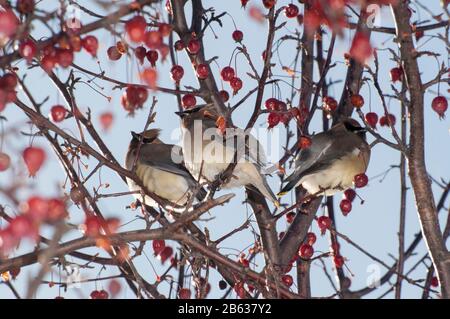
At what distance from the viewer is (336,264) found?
4730 mm

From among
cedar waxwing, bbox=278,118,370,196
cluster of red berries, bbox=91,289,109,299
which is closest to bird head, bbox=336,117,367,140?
cedar waxwing, bbox=278,118,370,196

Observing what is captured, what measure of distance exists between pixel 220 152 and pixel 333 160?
3.35 feet

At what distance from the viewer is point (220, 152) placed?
4879 millimetres

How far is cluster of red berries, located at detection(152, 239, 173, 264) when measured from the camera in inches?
192

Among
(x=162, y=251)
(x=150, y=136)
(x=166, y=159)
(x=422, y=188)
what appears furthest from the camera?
(x=150, y=136)

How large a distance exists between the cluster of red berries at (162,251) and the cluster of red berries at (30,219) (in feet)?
7.46

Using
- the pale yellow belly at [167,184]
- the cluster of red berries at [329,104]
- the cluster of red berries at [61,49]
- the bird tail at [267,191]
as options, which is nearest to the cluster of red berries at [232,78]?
the bird tail at [267,191]

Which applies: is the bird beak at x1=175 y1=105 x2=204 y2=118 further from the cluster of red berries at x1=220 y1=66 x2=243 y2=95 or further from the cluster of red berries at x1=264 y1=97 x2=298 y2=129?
the cluster of red berries at x1=264 y1=97 x2=298 y2=129

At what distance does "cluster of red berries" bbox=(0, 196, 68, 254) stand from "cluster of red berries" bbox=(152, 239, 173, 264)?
2274 mm

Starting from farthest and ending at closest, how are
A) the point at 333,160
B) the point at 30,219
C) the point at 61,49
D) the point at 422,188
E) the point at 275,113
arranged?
1. the point at 333,160
2. the point at 275,113
3. the point at 422,188
4. the point at 61,49
5. the point at 30,219

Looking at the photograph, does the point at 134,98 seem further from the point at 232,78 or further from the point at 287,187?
the point at 287,187

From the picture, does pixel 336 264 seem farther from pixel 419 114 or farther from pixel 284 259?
pixel 419 114

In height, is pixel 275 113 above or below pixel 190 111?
below

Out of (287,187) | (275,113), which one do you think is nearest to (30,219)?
(275,113)
